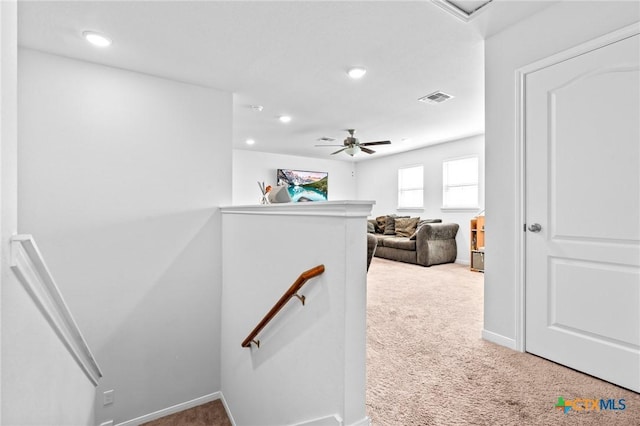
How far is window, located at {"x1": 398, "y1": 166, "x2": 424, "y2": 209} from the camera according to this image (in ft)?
23.3

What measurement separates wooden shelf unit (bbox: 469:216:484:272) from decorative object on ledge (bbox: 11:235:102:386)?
5.46m

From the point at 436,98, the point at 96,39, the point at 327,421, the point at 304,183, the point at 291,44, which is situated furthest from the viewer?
the point at 304,183

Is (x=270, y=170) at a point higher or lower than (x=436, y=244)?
higher

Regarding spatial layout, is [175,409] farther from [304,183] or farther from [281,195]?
[304,183]

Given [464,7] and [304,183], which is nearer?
[464,7]

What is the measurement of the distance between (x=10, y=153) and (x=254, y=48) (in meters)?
2.05

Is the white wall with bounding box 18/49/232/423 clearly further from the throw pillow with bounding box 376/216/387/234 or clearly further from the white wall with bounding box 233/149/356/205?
the throw pillow with bounding box 376/216/387/234

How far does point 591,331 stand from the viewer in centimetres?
187

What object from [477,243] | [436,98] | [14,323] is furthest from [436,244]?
[14,323]

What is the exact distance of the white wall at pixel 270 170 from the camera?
7262 millimetres

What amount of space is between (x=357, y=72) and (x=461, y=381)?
8.84 ft

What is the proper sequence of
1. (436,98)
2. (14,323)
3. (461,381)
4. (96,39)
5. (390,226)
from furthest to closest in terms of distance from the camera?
(390,226), (436,98), (96,39), (461,381), (14,323)

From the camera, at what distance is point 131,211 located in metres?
2.73

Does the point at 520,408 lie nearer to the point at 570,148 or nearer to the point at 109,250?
the point at 570,148
